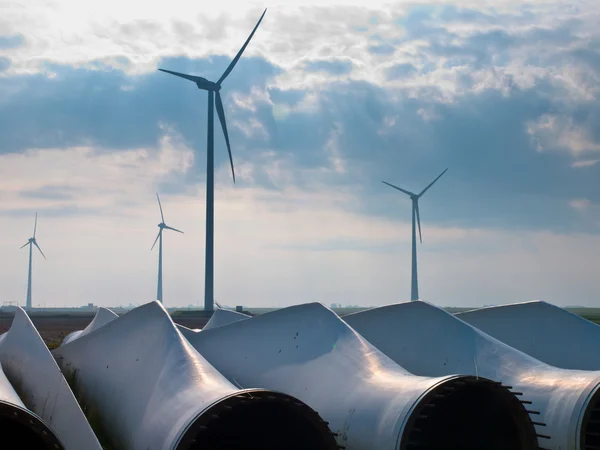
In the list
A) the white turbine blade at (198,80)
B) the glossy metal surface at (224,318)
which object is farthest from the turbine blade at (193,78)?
the glossy metal surface at (224,318)

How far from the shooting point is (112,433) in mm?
16922

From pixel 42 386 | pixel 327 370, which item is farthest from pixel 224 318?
pixel 42 386

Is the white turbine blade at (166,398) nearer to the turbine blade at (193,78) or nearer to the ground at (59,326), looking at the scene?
the ground at (59,326)

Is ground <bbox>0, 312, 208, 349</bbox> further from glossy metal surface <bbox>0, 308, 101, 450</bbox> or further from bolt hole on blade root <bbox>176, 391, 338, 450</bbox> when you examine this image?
bolt hole on blade root <bbox>176, 391, 338, 450</bbox>

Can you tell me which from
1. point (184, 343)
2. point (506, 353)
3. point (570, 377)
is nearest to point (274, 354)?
point (184, 343)

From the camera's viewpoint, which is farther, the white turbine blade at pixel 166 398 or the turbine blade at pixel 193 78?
the turbine blade at pixel 193 78

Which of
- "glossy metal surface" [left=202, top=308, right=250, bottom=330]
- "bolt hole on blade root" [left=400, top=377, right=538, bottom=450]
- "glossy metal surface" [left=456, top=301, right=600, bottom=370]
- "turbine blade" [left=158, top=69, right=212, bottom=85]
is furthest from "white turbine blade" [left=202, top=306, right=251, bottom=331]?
"turbine blade" [left=158, top=69, right=212, bottom=85]

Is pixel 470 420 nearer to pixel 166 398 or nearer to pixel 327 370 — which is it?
pixel 327 370

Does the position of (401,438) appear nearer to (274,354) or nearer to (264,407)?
(264,407)

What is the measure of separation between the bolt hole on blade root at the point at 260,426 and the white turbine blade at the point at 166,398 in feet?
0.05

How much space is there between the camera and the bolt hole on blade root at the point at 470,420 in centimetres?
1352

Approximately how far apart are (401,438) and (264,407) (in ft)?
9.24

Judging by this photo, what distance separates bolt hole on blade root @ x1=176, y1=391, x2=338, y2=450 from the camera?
40.2 ft

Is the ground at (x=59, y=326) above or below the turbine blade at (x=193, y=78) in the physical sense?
below
